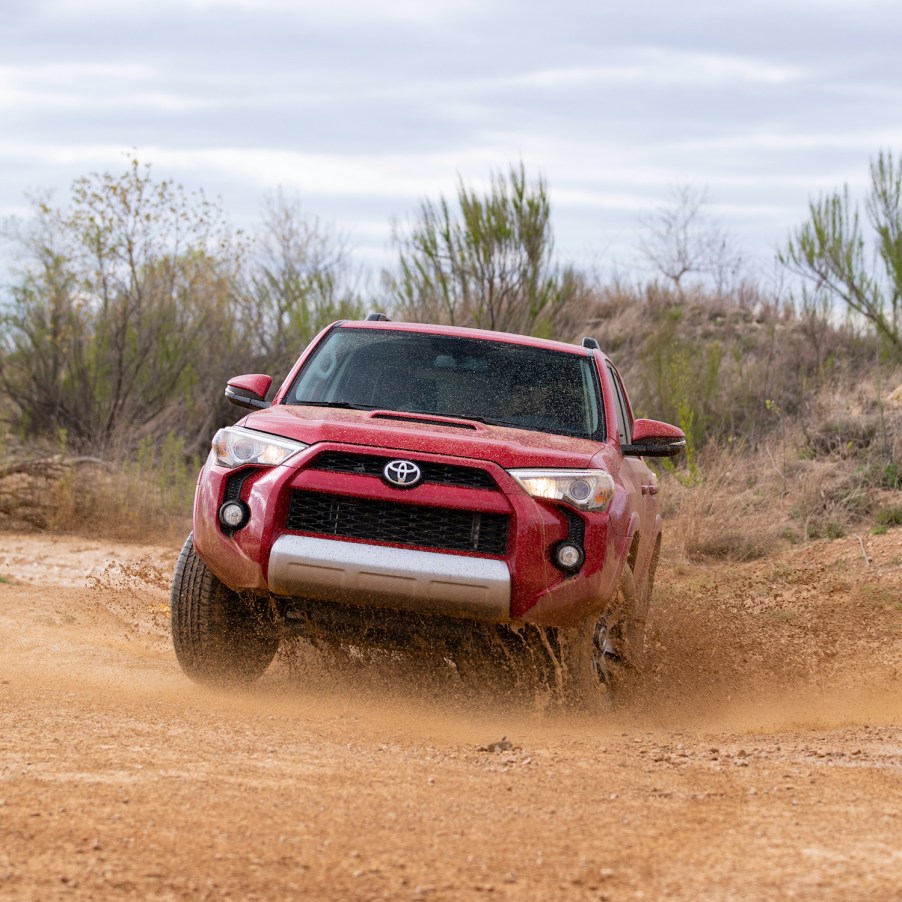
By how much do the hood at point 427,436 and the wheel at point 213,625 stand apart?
0.70 meters

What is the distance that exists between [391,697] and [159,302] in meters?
16.9

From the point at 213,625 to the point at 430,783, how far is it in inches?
70.6

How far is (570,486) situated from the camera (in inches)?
205

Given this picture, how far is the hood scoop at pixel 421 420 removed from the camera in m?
5.62

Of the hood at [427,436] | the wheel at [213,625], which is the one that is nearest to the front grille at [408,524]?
the hood at [427,436]

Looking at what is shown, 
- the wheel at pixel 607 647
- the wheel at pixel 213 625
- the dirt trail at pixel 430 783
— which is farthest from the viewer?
the wheel at pixel 213 625

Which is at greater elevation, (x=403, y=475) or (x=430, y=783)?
(x=403, y=475)

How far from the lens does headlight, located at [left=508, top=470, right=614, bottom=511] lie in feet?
17.0

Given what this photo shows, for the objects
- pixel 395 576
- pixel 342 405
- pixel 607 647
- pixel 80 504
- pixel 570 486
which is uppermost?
pixel 342 405

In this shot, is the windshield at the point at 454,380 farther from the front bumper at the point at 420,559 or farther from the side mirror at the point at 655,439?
the front bumper at the point at 420,559

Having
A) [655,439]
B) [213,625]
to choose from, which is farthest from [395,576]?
[655,439]

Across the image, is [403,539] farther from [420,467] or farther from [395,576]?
[420,467]

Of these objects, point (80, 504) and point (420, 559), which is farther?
point (80, 504)

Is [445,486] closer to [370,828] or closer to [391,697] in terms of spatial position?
[391,697]
